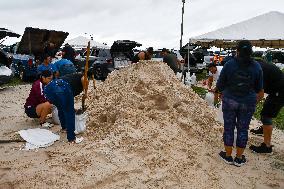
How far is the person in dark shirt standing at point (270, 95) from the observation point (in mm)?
6008

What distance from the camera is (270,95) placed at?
6.25 metres

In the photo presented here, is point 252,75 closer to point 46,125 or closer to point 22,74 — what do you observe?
point 46,125

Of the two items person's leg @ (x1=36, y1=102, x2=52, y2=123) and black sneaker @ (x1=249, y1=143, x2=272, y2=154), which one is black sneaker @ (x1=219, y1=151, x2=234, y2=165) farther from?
person's leg @ (x1=36, y1=102, x2=52, y2=123)

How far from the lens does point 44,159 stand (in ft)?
17.9

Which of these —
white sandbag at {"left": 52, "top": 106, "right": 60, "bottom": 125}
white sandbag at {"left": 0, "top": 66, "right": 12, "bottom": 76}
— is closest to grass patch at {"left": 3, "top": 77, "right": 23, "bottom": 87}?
white sandbag at {"left": 0, "top": 66, "right": 12, "bottom": 76}

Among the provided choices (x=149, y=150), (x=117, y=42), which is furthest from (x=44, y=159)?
(x=117, y=42)

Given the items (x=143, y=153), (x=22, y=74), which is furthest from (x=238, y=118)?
(x=22, y=74)

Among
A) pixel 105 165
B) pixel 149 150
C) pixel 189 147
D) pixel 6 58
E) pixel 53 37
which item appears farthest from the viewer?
pixel 53 37

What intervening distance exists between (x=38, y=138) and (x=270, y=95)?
153 inches

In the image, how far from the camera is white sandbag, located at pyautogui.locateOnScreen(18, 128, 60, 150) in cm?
619

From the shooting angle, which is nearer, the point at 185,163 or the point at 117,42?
the point at 185,163

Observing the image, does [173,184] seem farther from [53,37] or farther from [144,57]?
[53,37]

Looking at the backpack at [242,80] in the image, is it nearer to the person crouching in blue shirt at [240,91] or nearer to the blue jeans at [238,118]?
the person crouching in blue shirt at [240,91]

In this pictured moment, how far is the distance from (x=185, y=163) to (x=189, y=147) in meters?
0.53
